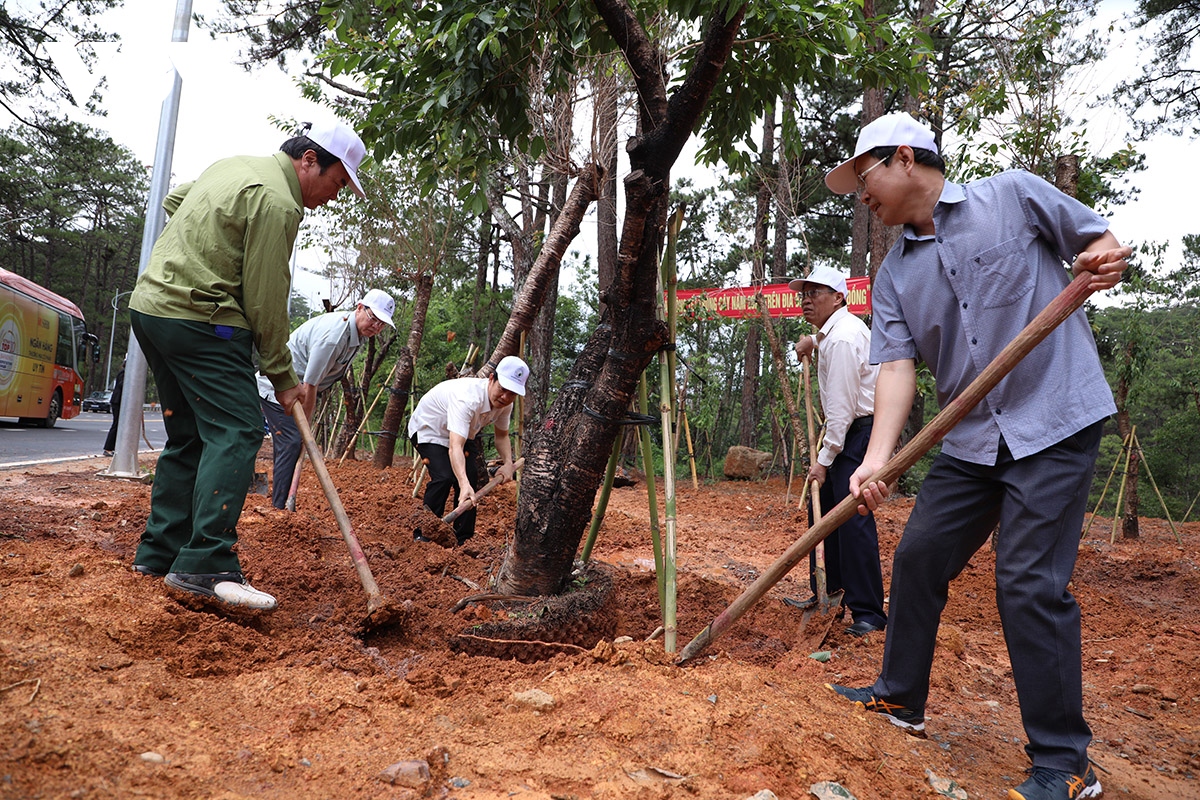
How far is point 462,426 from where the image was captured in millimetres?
4797

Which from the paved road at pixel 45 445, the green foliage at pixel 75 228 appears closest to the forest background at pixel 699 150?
the paved road at pixel 45 445

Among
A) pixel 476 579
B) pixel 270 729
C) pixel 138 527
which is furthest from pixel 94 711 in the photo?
pixel 138 527

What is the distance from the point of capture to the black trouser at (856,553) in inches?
143

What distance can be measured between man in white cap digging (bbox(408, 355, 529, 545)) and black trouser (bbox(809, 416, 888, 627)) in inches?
75.7

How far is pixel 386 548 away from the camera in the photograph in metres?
4.43

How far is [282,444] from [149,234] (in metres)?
3.50

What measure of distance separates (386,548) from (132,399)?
4452 millimetres

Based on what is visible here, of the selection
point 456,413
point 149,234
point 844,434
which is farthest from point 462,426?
point 149,234

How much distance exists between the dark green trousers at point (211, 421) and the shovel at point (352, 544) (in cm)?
22

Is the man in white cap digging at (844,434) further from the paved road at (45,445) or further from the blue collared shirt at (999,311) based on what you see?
the paved road at (45,445)

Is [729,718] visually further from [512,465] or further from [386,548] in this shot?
[512,465]

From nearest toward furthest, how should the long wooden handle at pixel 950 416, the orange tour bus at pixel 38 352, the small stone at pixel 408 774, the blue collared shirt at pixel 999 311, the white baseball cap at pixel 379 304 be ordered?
the small stone at pixel 408 774 < the long wooden handle at pixel 950 416 < the blue collared shirt at pixel 999 311 < the white baseball cap at pixel 379 304 < the orange tour bus at pixel 38 352

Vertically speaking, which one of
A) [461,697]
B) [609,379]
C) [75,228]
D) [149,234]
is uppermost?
[75,228]

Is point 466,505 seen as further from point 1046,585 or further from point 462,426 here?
point 1046,585
